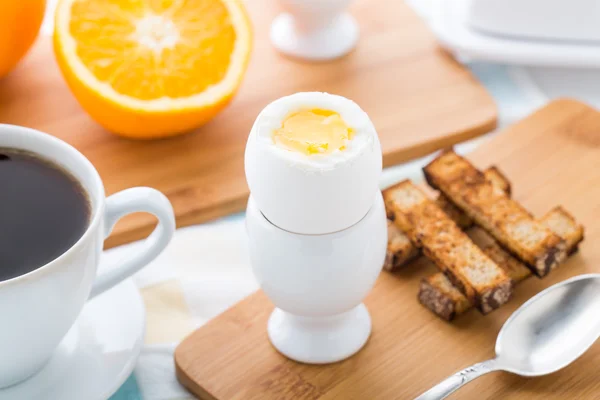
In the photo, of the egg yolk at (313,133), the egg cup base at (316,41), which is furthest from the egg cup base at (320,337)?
the egg cup base at (316,41)

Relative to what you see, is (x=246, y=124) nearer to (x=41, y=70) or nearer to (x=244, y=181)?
(x=244, y=181)

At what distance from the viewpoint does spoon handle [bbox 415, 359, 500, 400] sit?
3.05 ft

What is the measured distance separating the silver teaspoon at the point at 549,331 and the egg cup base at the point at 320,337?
132 mm

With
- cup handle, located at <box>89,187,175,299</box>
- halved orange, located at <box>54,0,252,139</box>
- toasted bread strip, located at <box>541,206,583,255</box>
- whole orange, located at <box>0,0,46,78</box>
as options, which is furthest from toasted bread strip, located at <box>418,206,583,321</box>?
whole orange, located at <box>0,0,46,78</box>

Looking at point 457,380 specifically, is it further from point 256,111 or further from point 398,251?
point 256,111

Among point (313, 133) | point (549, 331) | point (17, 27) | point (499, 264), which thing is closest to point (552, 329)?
point (549, 331)

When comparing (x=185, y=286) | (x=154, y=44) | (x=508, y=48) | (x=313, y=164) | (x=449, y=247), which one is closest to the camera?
(x=313, y=164)

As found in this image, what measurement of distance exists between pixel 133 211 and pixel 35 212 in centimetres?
10

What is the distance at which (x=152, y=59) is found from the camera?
1.25 metres

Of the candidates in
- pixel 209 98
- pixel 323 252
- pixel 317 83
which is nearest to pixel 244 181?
pixel 209 98

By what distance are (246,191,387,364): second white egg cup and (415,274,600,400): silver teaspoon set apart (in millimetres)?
141

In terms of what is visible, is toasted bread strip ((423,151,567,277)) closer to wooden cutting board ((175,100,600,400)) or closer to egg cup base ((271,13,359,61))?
wooden cutting board ((175,100,600,400))

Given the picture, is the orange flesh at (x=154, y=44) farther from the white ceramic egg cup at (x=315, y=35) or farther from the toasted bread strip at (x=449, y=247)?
the toasted bread strip at (x=449, y=247)

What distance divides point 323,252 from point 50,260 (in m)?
0.26
